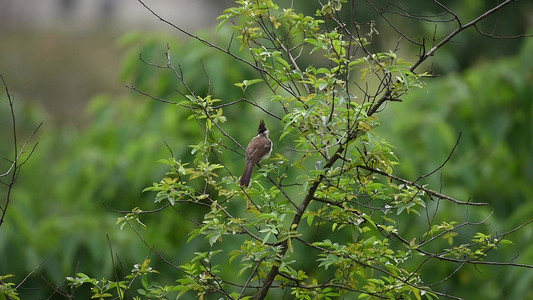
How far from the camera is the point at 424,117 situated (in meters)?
8.03

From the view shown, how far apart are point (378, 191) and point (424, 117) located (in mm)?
4571

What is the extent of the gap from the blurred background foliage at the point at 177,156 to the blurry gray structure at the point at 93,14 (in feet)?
39.0

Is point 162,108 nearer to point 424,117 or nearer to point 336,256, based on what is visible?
point 424,117

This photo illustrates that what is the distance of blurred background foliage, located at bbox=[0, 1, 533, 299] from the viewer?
20.9 feet

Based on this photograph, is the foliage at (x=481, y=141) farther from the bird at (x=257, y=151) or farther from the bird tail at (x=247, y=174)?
the bird tail at (x=247, y=174)

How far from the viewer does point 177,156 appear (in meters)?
6.68

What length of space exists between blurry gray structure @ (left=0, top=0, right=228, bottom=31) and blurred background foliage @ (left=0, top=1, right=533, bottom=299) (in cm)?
1189

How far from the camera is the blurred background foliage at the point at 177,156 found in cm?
636

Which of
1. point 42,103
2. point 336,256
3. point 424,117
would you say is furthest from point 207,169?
point 42,103

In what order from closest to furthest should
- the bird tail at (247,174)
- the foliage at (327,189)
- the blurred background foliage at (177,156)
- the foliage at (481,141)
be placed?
the foliage at (327,189), the bird tail at (247,174), the blurred background foliage at (177,156), the foliage at (481,141)

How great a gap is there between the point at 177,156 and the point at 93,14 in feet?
53.9

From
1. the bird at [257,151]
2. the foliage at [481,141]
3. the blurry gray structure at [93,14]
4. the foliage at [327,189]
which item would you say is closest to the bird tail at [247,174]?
the bird at [257,151]

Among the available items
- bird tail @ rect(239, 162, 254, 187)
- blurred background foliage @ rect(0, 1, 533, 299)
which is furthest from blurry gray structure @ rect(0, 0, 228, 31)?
bird tail @ rect(239, 162, 254, 187)

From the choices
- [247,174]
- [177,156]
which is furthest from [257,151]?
[177,156]
